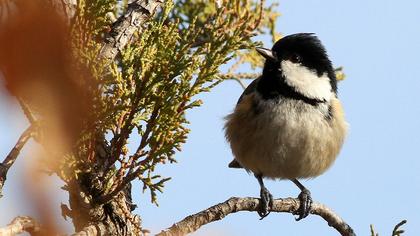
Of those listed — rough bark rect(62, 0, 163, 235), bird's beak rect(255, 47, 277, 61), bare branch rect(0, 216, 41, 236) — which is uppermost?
bird's beak rect(255, 47, 277, 61)

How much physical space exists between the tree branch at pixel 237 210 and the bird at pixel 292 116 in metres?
0.46

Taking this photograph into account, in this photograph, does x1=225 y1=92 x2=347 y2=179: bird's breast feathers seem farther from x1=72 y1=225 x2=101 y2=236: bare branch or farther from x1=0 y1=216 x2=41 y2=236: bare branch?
x1=0 y1=216 x2=41 y2=236: bare branch

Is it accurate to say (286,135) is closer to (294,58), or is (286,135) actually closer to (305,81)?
(305,81)

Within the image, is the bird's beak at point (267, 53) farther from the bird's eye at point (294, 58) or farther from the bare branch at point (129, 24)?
the bare branch at point (129, 24)

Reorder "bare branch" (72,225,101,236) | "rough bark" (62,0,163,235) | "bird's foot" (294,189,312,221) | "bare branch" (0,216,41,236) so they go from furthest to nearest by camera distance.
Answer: "bird's foot" (294,189,312,221), "rough bark" (62,0,163,235), "bare branch" (72,225,101,236), "bare branch" (0,216,41,236)

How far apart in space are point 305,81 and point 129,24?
5.83 feet

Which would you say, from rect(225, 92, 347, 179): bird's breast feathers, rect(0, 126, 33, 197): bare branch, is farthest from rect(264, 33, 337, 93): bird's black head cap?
rect(0, 126, 33, 197): bare branch

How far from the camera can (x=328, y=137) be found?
4.02 metres

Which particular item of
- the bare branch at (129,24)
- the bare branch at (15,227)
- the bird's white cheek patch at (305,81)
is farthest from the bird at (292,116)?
the bare branch at (15,227)

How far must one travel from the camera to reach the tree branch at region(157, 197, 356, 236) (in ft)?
6.97

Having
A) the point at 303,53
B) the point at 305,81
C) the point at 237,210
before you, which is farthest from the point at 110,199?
the point at 303,53

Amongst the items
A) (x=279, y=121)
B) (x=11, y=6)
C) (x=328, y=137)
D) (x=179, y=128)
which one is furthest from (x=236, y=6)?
(x=11, y=6)

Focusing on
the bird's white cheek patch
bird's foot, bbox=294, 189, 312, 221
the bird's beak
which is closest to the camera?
bird's foot, bbox=294, 189, 312, 221

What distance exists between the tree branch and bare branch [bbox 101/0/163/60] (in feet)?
2.42
